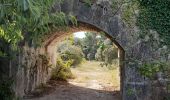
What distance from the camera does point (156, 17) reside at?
8656 mm

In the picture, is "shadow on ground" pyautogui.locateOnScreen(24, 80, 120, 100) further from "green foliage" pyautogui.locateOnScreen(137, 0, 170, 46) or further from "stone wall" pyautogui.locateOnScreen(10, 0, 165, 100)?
"green foliage" pyautogui.locateOnScreen(137, 0, 170, 46)

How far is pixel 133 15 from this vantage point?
28.9 ft

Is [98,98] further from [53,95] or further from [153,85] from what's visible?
[153,85]

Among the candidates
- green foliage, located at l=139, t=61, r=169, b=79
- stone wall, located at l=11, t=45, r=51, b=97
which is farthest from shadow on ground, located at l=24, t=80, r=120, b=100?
green foliage, located at l=139, t=61, r=169, b=79

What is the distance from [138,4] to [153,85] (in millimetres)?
2188

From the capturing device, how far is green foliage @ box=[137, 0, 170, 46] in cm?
862

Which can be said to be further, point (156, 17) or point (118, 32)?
point (118, 32)

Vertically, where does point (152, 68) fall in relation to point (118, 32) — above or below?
below

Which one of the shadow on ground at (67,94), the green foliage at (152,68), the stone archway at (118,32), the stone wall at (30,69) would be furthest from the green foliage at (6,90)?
the green foliage at (152,68)

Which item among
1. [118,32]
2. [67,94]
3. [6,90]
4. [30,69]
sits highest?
[118,32]

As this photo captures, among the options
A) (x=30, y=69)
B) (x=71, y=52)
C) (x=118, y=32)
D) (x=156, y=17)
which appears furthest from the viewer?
(x=71, y=52)

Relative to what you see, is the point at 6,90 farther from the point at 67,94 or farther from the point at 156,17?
the point at 156,17

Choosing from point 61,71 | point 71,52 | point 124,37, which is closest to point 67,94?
point 124,37

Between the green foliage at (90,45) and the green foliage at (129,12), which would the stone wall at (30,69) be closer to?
the green foliage at (129,12)
